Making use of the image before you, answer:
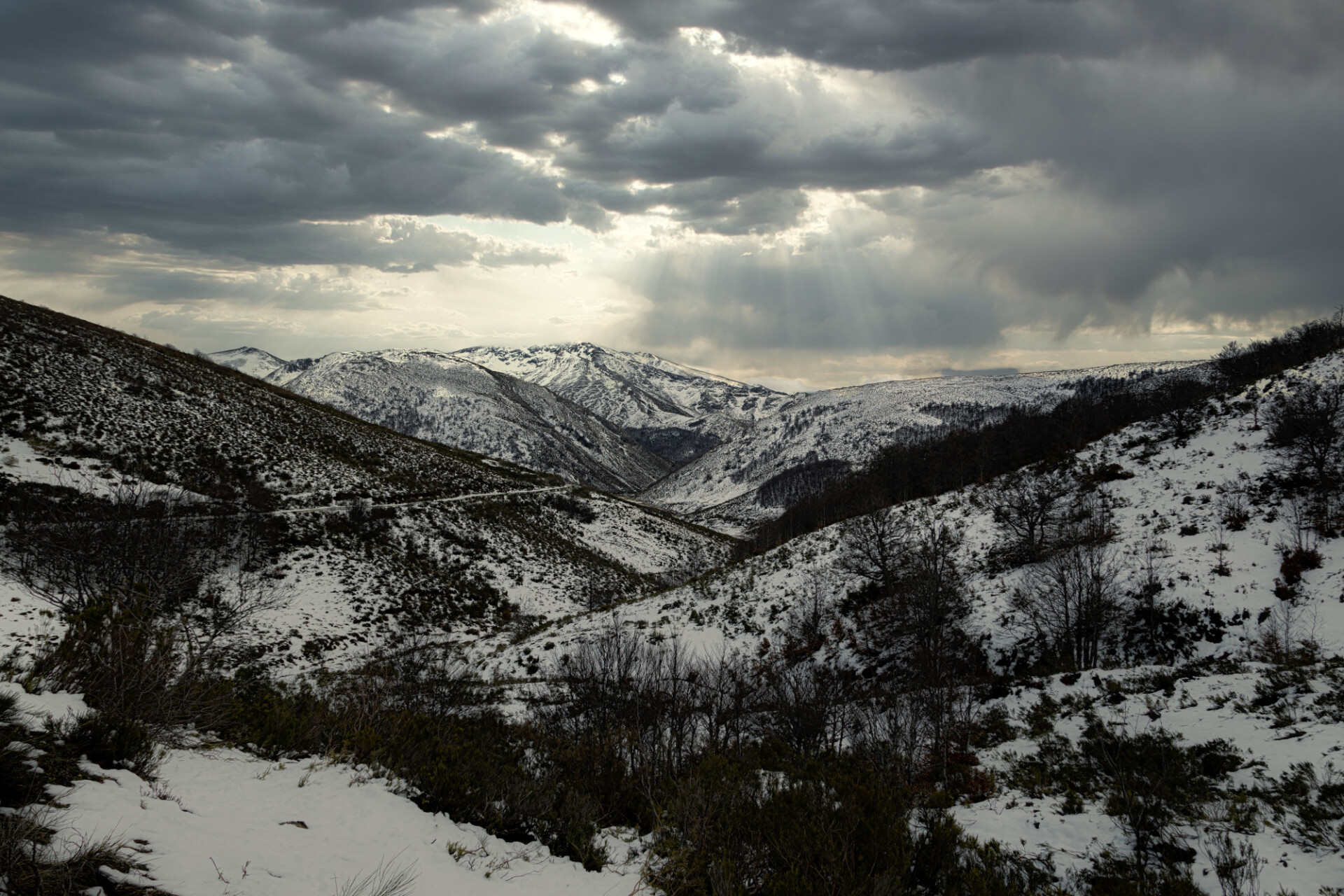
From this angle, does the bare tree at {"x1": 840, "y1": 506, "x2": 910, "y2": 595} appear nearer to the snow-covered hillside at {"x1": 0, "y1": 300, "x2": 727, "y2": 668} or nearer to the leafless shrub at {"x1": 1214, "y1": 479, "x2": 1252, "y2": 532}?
the leafless shrub at {"x1": 1214, "y1": 479, "x2": 1252, "y2": 532}

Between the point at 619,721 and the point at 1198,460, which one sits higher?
the point at 1198,460

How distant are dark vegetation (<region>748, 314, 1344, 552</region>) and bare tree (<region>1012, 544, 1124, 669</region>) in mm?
9581

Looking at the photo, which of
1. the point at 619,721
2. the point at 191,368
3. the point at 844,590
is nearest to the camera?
the point at 619,721

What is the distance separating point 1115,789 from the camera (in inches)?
409

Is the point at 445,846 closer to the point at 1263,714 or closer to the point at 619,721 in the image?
the point at 619,721

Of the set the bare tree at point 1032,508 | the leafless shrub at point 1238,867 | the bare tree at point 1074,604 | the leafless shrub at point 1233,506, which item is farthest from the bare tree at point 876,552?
the leafless shrub at point 1238,867

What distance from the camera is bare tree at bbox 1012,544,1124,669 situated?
65.9 feet

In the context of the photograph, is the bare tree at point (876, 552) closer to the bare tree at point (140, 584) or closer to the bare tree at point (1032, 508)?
the bare tree at point (1032, 508)

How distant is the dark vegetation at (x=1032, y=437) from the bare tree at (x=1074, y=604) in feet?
31.4

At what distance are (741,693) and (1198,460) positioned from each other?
30.4 metres

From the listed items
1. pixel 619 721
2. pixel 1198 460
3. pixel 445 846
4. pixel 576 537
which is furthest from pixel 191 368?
pixel 1198 460

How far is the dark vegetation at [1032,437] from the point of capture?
158 ft

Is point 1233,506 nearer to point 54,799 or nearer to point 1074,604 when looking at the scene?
point 1074,604

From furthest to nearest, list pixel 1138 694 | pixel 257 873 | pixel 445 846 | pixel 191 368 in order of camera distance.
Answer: pixel 191 368 → pixel 1138 694 → pixel 445 846 → pixel 257 873
